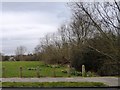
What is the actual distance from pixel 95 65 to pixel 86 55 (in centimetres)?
128

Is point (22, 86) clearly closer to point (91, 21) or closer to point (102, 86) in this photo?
point (102, 86)

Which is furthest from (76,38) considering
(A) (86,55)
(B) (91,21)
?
(B) (91,21)

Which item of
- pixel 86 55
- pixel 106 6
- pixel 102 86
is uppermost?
pixel 106 6

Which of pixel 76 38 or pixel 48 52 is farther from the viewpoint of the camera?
pixel 48 52

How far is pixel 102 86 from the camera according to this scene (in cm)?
1612

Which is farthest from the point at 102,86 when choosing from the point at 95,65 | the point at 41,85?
the point at 95,65

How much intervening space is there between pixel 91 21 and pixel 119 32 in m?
1.47

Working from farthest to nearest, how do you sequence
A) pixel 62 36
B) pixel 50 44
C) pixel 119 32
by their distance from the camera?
pixel 50 44 < pixel 62 36 < pixel 119 32

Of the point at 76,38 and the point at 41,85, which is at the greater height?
the point at 76,38

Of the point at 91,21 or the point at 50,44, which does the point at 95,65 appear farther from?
the point at 50,44

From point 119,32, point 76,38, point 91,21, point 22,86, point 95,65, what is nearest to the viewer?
point 119,32

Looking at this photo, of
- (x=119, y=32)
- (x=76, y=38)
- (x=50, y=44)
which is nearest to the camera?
(x=119, y=32)

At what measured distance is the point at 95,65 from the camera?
92.2 ft

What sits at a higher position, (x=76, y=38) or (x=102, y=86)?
(x=76, y=38)
